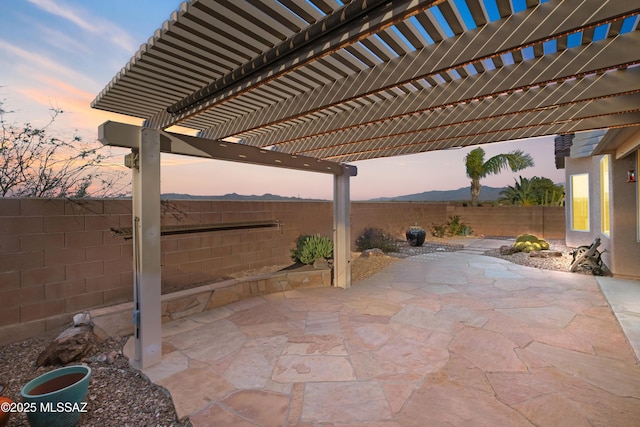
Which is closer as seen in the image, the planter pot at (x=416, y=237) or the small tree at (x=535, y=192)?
the planter pot at (x=416, y=237)

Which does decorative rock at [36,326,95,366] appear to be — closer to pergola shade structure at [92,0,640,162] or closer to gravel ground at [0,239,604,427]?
gravel ground at [0,239,604,427]

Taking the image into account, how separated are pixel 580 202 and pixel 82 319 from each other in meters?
11.8

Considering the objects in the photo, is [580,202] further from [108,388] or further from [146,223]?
[108,388]

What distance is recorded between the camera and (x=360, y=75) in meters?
2.55

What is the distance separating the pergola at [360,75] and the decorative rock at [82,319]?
786 millimetres

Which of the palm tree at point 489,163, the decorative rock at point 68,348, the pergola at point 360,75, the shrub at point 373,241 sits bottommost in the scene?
the decorative rock at point 68,348

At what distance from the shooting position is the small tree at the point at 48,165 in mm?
3352

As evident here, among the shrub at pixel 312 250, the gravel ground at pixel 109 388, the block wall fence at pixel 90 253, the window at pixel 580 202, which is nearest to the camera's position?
the gravel ground at pixel 109 388

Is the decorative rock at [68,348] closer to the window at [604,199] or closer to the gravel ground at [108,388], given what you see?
the gravel ground at [108,388]

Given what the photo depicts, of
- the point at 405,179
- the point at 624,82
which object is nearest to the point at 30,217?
the point at 624,82

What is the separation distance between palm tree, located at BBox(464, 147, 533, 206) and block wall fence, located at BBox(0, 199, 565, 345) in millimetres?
14073

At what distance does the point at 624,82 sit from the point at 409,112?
168cm

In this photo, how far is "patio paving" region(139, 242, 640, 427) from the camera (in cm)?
209

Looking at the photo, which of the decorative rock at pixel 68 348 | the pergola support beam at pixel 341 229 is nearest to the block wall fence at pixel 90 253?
the decorative rock at pixel 68 348
